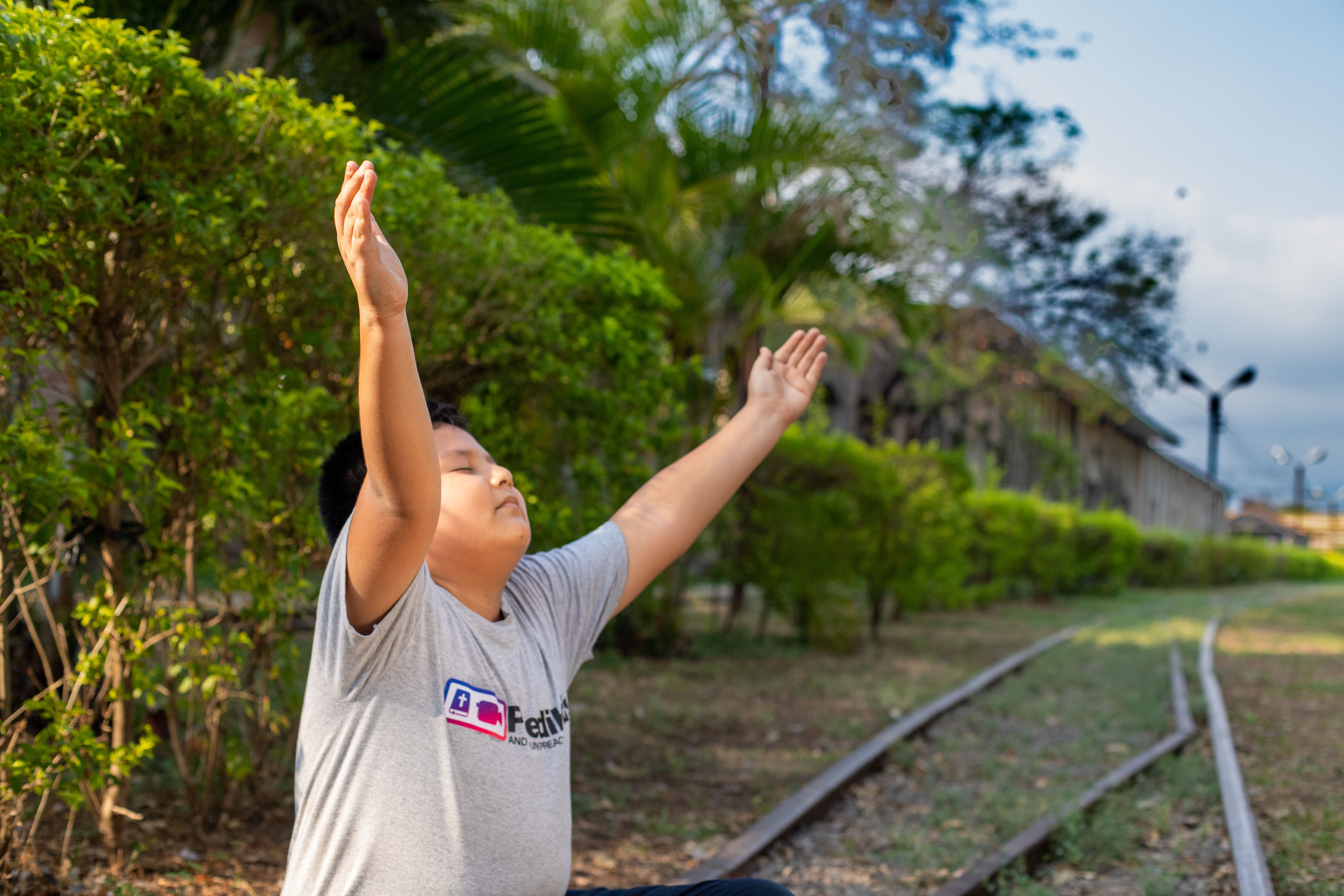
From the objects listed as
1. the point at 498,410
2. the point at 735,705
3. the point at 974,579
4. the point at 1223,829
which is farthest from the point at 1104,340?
the point at 498,410

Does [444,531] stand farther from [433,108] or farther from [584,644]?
[433,108]

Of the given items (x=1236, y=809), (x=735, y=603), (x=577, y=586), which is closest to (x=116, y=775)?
(x=577, y=586)

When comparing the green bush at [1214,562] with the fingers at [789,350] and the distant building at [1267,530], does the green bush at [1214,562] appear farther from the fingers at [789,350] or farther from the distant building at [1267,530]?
the fingers at [789,350]

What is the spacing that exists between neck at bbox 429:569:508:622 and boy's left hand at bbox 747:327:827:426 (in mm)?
1045

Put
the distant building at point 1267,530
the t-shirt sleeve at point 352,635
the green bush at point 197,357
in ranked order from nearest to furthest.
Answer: the t-shirt sleeve at point 352,635, the green bush at point 197,357, the distant building at point 1267,530

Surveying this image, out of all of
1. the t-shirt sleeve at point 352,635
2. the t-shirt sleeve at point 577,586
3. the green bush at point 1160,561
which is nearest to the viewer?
the t-shirt sleeve at point 352,635

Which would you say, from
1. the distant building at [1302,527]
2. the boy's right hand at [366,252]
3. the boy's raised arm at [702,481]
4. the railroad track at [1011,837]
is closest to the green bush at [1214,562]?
the railroad track at [1011,837]

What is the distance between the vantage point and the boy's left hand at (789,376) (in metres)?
2.92

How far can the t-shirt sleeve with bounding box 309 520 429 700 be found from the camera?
1842 millimetres

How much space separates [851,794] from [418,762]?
173 inches

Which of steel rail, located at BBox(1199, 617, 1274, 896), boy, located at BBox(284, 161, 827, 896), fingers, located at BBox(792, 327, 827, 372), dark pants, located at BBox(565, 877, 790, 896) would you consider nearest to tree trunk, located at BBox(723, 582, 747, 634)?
steel rail, located at BBox(1199, 617, 1274, 896)

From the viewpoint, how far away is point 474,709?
77.7 inches

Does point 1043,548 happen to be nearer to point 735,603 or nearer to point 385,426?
point 735,603

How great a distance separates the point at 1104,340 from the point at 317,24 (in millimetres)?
20930
